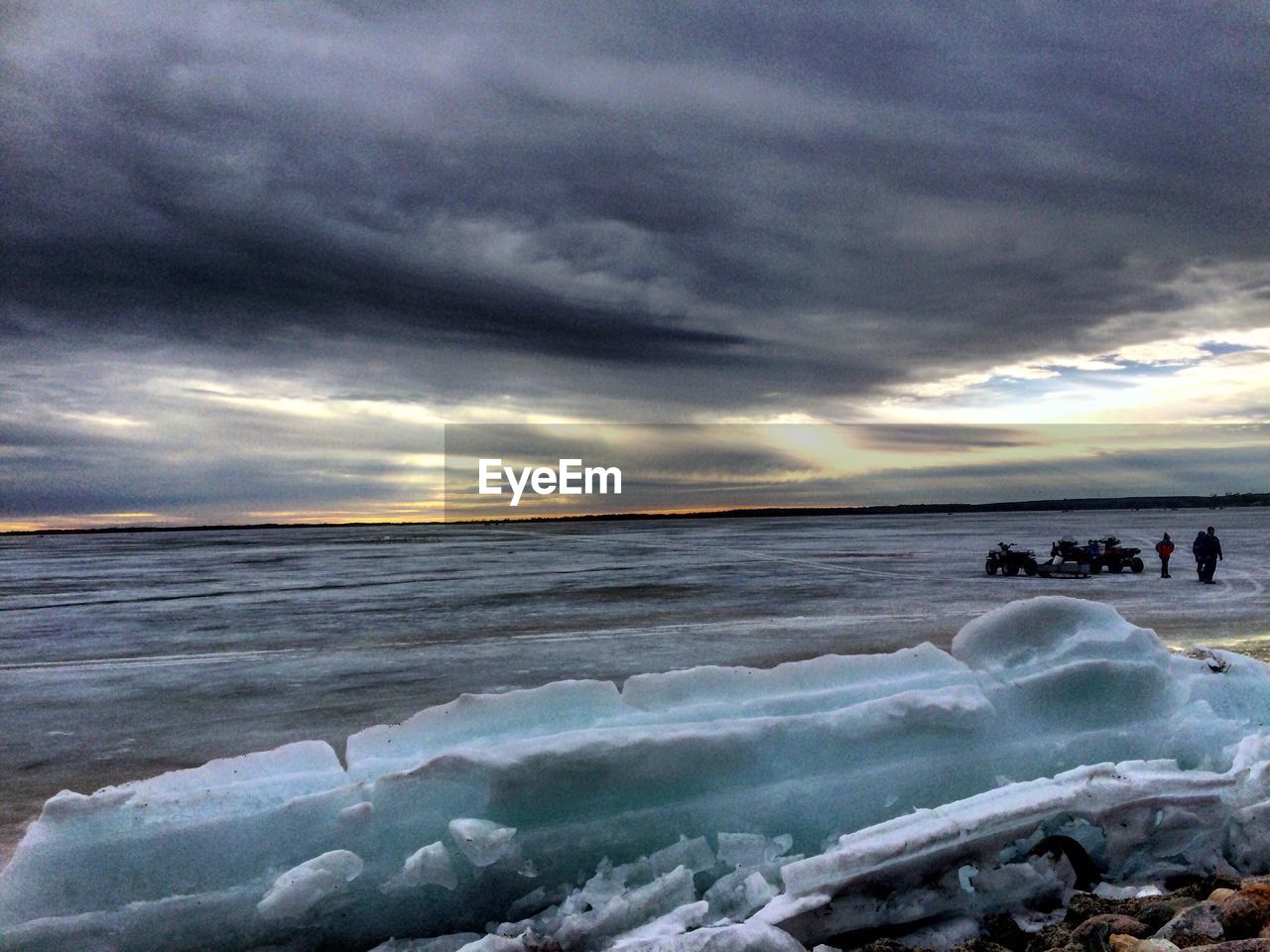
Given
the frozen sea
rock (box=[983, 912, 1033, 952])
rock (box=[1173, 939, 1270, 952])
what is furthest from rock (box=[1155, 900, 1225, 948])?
the frozen sea

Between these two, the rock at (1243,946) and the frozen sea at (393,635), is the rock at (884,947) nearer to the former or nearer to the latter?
the rock at (1243,946)

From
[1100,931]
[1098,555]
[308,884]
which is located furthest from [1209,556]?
[308,884]

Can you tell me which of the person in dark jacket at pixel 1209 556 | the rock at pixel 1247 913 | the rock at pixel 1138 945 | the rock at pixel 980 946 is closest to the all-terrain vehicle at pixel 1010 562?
the person in dark jacket at pixel 1209 556

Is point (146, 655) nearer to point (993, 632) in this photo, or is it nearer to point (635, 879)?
point (635, 879)

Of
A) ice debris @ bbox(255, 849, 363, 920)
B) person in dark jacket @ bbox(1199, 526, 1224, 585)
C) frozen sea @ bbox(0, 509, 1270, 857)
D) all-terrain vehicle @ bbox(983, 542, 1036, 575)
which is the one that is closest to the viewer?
ice debris @ bbox(255, 849, 363, 920)

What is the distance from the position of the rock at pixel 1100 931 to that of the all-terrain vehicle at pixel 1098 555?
20.7m

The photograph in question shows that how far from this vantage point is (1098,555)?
2164cm

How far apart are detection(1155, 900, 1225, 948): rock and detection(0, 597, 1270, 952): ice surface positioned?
0.65 metres

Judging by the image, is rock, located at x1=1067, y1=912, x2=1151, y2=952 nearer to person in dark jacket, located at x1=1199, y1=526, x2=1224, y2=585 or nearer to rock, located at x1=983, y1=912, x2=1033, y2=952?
rock, located at x1=983, y1=912, x2=1033, y2=952

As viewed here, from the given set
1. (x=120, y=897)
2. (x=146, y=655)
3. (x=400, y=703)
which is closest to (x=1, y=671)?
(x=146, y=655)

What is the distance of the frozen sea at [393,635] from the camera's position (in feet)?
24.5

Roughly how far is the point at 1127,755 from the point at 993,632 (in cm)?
96

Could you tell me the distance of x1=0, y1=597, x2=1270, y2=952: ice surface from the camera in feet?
10.7

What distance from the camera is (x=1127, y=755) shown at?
4539mm
